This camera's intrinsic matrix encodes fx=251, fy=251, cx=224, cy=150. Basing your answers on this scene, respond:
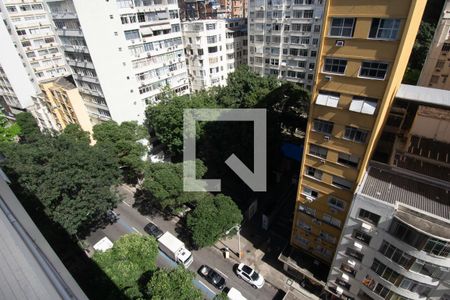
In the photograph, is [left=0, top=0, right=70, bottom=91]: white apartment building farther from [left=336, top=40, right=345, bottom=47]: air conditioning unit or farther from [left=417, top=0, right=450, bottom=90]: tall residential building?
[left=417, top=0, right=450, bottom=90]: tall residential building

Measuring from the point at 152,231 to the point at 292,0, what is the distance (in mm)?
39151

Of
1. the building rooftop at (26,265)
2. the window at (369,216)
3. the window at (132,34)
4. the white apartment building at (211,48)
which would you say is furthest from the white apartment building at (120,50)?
the window at (369,216)

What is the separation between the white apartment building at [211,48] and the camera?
38.5 m

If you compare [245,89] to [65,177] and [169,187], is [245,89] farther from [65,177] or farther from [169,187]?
[65,177]

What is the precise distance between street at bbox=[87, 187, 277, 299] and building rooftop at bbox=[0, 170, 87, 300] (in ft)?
67.1

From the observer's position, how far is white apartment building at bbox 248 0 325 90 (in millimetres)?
39312

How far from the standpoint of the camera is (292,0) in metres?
39.3

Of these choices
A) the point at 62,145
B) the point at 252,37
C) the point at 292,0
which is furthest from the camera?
the point at 252,37

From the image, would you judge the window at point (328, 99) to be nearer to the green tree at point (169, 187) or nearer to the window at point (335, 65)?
the window at point (335, 65)

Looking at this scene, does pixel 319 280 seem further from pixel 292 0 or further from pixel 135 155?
pixel 292 0

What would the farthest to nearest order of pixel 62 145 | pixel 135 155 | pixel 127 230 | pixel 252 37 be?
1. pixel 252 37
2. pixel 135 155
3. pixel 127 230
4. pixel 62 145

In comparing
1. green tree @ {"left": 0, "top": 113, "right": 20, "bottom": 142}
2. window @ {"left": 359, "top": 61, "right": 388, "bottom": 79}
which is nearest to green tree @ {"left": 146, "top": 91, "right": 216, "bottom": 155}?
window @ {"left": 359, "top": 61, "right": 388, "bottom": 79}

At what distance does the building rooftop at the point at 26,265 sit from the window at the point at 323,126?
50.4 feet

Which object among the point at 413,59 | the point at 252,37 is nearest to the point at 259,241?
the point at 252,37
